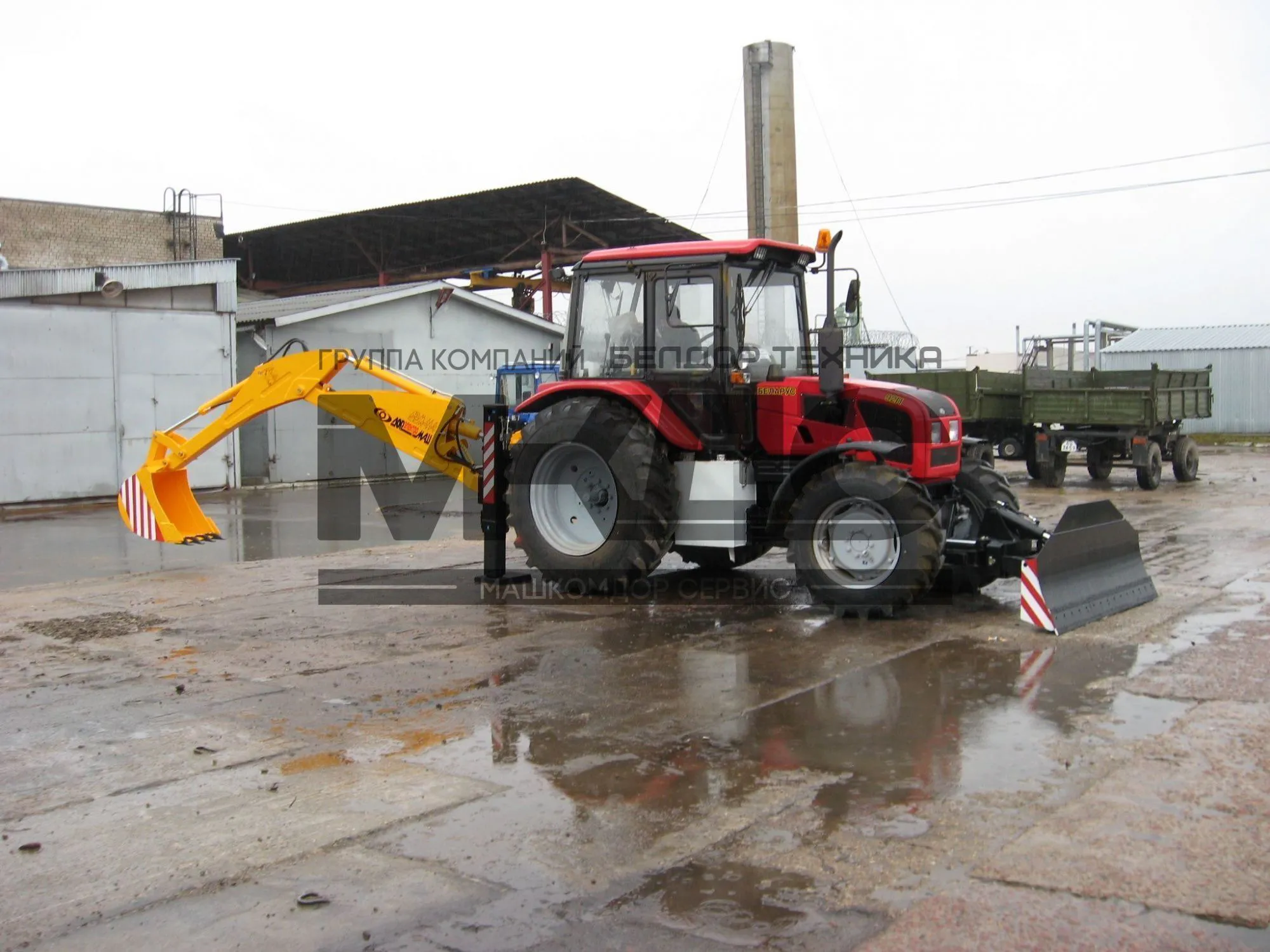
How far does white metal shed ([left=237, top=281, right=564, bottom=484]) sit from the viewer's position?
68.5ft

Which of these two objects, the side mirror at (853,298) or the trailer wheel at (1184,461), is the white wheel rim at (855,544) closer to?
the side mirror at (853,298)

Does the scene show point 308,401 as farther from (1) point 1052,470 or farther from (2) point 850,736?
(1) point 1052,470

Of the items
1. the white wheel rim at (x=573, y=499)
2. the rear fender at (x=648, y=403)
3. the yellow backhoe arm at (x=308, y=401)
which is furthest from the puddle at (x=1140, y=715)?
the yellow backhoe arm at (x=308, y=401)

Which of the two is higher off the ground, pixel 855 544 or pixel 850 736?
pixel 855 544

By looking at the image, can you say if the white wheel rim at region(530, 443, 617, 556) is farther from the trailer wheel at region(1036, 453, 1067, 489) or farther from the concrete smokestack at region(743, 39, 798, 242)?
the trailer wheel at region(1036, 453, 1067, 489)

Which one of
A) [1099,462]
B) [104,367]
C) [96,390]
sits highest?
[104,367]

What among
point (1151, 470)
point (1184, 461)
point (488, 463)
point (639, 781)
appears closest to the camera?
point (639, 781)

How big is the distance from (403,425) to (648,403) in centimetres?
267

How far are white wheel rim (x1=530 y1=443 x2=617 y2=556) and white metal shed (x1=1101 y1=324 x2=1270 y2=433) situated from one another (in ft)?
91.4

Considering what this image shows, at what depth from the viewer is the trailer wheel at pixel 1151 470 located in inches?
712

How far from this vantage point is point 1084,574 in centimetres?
830

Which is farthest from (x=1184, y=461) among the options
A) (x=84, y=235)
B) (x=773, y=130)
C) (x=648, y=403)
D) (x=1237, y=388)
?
(x=84, y=235)

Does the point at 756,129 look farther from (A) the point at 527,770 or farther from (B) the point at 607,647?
(A) the point at 527,770

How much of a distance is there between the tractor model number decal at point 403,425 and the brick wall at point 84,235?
2379cm
